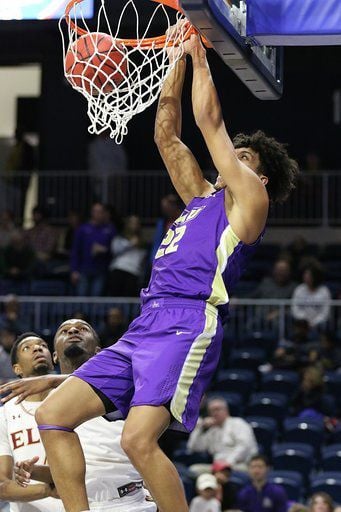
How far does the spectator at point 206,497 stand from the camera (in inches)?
457

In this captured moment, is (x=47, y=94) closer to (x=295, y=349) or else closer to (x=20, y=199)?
(x=20, y=199)

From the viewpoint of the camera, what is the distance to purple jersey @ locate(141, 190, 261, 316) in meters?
5.62

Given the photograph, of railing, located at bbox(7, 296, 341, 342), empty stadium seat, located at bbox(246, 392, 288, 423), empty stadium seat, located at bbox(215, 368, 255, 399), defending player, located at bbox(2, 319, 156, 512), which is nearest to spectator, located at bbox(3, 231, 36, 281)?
railing, located at bbox(7, 296, 341, 342)

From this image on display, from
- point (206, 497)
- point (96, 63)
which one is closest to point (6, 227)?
point (206, 497)

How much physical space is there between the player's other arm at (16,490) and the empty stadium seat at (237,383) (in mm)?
8161

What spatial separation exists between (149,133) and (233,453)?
10085 mm

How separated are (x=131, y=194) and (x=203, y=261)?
1481cm

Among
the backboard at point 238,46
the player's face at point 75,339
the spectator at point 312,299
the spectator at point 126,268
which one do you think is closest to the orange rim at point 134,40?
the backboard at point 238,46

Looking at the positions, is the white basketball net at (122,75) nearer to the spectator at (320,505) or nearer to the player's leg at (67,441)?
the player's leg at (67,441)

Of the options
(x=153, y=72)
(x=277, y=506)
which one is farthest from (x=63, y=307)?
(x=153, y=72)

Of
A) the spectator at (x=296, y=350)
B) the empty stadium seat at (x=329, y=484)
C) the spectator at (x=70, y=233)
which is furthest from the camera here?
the spectator at (x=70, y=233)

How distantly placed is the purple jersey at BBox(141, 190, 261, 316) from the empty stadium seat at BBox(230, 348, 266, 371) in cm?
939

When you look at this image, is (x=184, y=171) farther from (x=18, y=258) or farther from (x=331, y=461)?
(x=18, y=258)

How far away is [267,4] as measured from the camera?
6.10 meters
